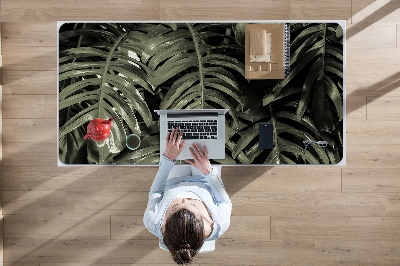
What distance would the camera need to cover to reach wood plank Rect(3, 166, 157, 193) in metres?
2.76

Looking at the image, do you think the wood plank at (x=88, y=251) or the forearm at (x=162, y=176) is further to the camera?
the wood plank at (x=88, y=251)

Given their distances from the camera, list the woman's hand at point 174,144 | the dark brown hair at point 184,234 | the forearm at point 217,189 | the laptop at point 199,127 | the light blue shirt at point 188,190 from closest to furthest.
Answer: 1. the dark brown hair at point 184,234
2. the light blue shirt at point 188,190
3. the forearm at point 217,189
4. the woman's hand at point 174,144
5. the laptop at point 199,127

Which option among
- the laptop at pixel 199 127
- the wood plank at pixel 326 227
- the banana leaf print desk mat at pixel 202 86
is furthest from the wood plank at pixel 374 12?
the wood plank at pixel 326 227

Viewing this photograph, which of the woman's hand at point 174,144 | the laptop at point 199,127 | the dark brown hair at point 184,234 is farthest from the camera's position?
the laptop at point 199,127

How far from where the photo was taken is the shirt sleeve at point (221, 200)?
7.10ft

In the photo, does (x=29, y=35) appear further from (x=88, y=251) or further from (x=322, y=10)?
(x=322, y=10)

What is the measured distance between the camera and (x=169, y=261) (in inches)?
110

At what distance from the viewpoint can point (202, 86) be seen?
8.81 feet

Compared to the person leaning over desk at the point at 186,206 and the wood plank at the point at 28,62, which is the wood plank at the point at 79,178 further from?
the wood plank at the point at 28,62

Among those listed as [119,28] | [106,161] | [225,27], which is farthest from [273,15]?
[106,161]

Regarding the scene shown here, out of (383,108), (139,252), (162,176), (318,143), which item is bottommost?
(139,252)

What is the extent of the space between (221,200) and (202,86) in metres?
0.74

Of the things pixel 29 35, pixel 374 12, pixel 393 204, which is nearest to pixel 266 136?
pixel 393 204

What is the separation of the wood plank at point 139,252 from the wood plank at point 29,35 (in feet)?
3.85
